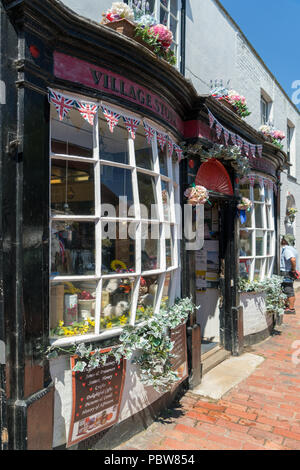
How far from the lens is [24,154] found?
2.59 metres

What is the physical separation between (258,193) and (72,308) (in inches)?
203

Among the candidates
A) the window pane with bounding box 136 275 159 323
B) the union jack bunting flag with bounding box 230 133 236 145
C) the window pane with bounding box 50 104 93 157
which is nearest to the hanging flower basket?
the window pane with bounding box 136 275 159 323

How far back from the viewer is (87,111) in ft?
9.80

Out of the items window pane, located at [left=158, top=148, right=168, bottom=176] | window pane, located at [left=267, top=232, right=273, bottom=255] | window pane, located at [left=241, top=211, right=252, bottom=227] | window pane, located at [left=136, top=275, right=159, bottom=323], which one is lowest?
window pane, located at [left=136, top=275, right=159, bottom=323]

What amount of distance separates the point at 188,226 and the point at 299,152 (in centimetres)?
1050

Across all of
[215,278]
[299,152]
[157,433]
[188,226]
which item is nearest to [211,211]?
[215,278]

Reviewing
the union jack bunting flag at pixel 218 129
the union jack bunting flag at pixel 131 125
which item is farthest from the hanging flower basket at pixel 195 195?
the union jack bunting flag at pixel 131 125

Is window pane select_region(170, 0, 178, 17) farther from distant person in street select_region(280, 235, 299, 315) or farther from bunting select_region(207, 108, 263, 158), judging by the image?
distant person in street select_region(280, 235, 299, 315)

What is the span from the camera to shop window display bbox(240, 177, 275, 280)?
6.59m

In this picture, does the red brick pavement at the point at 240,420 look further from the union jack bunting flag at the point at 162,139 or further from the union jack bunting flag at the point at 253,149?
the union jack bunting flag at the point at 253,149

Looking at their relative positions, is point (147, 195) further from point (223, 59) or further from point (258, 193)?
point (223, 59)

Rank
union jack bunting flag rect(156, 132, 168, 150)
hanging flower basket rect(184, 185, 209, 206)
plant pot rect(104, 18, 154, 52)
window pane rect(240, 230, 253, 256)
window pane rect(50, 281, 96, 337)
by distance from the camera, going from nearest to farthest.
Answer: window pane rect(50, 281, 96, 337) < plant pot rect(104, 18, 154, 52) < union jack bunting flag rect(156, 132, 168, 150) < hanging flower basket rect(184, 185, 209, 206) < window pane rect(240, 230, 253, 256)

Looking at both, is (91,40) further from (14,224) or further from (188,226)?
(188,226)

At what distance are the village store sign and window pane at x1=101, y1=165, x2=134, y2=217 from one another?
28.5 inches
